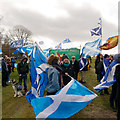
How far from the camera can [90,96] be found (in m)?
2.27

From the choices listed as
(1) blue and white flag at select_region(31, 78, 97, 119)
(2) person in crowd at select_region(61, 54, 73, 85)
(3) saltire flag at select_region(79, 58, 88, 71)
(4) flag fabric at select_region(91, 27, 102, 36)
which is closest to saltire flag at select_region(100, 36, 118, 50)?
(2) person in crowd at select_region(61, 54, 73, 85)

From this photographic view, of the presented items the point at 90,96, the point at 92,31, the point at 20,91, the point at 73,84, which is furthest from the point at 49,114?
the point at 92,31

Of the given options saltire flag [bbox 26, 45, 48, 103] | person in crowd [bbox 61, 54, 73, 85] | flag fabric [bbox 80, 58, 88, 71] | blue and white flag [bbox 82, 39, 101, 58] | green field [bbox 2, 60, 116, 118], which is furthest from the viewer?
flag fabric [bbox 80, 58, 88, 71]

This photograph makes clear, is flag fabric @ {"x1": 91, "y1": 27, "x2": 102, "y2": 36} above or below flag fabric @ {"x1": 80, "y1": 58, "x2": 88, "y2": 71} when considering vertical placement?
above

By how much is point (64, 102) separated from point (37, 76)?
99 cm

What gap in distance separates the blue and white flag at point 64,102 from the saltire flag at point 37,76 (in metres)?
0.52

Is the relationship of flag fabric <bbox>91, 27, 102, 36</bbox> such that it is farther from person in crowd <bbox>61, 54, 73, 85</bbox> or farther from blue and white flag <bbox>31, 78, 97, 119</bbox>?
blue and white flag <bbox>31, 78, 97, 119</bbox>

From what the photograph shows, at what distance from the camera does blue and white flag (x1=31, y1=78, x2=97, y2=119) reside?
2111 millimetres

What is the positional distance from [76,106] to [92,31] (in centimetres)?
625

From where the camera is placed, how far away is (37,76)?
8.93 ft

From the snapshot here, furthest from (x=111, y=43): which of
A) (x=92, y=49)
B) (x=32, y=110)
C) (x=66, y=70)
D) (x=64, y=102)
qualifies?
(x=32, y=110)

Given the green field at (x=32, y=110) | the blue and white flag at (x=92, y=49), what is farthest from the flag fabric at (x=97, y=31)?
the green field at (x=32, y=110)

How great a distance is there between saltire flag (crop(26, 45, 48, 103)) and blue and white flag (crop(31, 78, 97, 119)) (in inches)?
20.3

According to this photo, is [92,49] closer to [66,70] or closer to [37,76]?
[66,70]
